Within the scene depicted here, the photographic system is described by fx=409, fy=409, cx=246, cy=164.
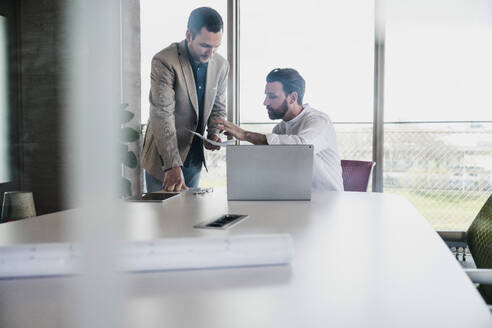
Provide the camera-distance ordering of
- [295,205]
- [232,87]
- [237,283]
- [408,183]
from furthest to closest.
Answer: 1. [232,87]
2. [408,183]
3. [295,205]
4. [237,283]

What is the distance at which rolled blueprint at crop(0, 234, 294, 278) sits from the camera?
0.38m

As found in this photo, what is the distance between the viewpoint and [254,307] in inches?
14.4

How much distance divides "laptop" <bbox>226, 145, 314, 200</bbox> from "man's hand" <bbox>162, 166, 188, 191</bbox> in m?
0.36

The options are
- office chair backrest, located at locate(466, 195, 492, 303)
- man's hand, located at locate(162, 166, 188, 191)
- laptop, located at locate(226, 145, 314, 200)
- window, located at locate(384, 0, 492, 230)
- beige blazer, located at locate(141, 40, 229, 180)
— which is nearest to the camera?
office chair backrest, located at locate(466, 195, 492, 303)

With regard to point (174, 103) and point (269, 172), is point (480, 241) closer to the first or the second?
point (269, 172)

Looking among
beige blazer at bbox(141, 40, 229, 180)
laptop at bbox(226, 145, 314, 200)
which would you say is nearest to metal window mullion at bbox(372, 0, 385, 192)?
beige blazer at bbox(141, 40, 229, 180)

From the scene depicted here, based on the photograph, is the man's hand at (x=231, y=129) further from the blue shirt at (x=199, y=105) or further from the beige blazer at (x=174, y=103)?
the blue shirt at (x=199, y=105)

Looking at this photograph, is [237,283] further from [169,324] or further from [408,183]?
[408,183]

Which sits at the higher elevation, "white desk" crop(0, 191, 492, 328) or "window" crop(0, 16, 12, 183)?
"window" crop(0, 16, 12, 183)

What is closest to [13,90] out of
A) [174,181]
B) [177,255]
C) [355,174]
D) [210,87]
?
[210,87]

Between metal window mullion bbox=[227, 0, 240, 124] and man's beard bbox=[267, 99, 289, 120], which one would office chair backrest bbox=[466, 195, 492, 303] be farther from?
metal window mullion bbox=[227, 0, 240, 124]

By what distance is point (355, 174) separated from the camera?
1742 millimetres

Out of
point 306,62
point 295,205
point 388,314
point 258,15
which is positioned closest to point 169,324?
point 388,314

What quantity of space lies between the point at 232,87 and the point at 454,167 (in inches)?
58.8
